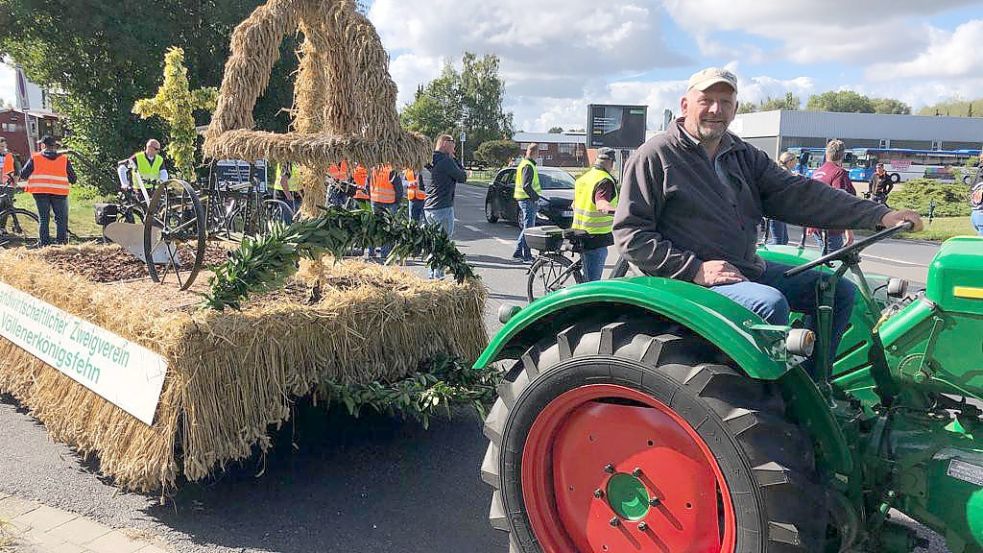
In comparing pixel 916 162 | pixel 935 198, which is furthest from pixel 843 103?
pixel 935 198

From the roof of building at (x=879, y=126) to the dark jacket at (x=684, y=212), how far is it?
55.3m

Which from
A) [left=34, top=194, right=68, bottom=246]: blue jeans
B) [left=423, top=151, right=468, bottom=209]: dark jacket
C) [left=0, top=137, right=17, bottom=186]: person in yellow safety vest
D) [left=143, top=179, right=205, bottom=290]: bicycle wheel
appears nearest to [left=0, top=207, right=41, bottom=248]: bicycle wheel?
[left=34, top=194, right=68, bottom=246]: blue jeans

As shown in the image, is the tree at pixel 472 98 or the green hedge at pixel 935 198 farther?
the tree at pixel 472 98

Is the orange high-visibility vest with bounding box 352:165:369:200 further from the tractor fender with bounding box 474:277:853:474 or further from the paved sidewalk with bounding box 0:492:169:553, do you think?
the tractor fender with bounding box 474:277:853:474

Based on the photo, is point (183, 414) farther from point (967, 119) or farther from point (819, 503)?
point (967, 119)

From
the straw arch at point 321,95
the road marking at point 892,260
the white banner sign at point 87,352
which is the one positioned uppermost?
the straw arch at point 321,95

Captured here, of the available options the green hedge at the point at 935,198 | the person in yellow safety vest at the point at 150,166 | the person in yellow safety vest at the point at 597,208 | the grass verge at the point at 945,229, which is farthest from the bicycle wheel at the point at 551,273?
the green hedge at the point at 935,198

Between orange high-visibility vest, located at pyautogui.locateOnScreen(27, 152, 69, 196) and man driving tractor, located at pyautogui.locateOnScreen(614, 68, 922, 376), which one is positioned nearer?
man driving tractor, located at pyautogui.locateOnScreen(614, 68, 922, 376)

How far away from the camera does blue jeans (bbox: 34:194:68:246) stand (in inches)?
395

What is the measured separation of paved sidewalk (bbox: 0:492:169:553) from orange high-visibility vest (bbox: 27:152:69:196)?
8.24 metres

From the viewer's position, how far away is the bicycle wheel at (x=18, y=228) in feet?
35.9

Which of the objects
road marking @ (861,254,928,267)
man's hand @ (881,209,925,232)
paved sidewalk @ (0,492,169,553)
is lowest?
paved sidewalk @ (0,492,169,553)

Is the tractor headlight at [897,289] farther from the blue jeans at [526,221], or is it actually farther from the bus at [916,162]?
the bus at [916,162]

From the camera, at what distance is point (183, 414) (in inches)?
120
